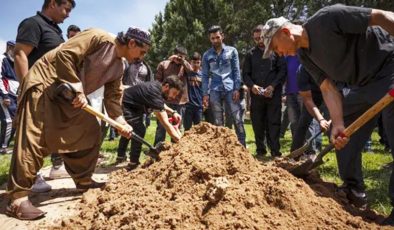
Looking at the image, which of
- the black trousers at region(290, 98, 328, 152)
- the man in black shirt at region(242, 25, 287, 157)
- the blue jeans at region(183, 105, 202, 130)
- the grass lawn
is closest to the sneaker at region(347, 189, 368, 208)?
the grass lawn

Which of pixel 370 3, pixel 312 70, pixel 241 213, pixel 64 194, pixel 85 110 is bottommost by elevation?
pixel 64 194

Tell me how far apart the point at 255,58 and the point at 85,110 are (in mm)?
3494

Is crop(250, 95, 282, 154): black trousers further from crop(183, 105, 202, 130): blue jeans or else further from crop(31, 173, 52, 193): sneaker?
crop(31, 173, 52, 193): sneaker

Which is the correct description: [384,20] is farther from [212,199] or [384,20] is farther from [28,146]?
[28,146]

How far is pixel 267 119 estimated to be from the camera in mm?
6664

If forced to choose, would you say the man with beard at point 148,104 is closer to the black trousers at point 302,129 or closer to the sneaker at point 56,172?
the sneaker at point 56,172

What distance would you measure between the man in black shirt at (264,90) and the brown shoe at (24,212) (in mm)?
3943

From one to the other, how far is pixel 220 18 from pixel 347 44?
71.9 ft

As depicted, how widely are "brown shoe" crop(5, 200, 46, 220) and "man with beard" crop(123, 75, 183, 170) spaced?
204 centimetres

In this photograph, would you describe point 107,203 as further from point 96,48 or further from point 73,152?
point 96,48

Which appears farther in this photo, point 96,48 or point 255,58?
Answer: point 255,58

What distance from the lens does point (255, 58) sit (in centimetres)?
664

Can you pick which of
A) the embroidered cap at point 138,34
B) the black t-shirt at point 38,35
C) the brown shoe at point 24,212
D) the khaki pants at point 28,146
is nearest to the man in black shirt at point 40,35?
the black t-shirt at point 38,35

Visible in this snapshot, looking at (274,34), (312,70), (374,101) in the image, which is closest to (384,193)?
(374,101)
